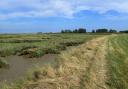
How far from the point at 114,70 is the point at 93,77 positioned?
2.33m

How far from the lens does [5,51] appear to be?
35.8 metres

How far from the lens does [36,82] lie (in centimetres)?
1333

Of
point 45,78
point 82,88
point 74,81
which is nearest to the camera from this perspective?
point 82,88

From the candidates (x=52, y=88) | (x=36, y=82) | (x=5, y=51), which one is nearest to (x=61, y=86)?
(x=52, y=88)

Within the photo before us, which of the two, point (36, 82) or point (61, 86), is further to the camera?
point (36, 82)

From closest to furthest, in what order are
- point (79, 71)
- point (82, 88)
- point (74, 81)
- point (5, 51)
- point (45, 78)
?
1. point (82, 88)
2. point (74, 81)
3. point (45, 78)
4. point (79, 71)
5. point (5, 51)

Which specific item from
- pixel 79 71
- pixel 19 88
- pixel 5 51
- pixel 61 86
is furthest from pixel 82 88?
pixel 5 51

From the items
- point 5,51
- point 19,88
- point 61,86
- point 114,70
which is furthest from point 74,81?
point 5,51

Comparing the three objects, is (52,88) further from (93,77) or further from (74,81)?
(93,77)

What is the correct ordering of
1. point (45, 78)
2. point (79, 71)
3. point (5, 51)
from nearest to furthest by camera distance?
point (45, 78)
point (79, 71)
point (5, 51)

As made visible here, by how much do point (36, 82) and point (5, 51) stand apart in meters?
22.9

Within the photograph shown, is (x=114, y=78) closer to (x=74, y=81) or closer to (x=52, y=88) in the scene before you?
(x=74, y=81)

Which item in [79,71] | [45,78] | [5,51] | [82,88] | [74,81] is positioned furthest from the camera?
[5,51]

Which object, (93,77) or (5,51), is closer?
(93,77)
